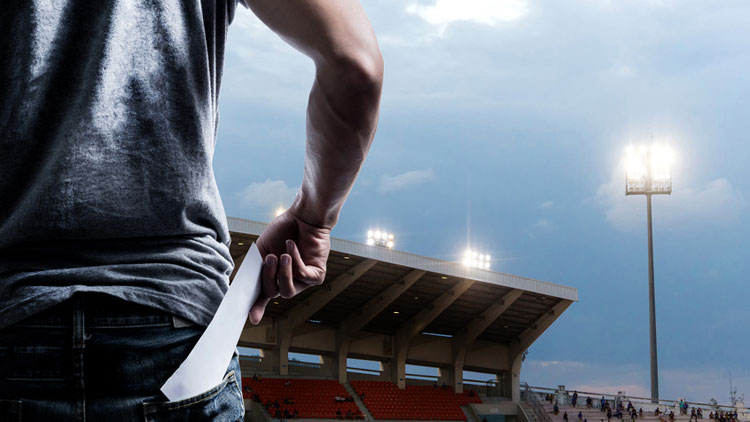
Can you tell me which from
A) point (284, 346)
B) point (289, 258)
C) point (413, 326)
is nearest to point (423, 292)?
point (413, 326)

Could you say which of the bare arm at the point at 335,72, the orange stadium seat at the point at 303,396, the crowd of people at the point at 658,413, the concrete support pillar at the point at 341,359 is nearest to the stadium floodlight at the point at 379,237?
the concrete support pillar at the point at 341,359

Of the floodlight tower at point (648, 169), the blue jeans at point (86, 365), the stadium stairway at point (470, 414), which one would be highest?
the floodlight tower at point (648, 169)

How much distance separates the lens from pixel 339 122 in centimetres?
125

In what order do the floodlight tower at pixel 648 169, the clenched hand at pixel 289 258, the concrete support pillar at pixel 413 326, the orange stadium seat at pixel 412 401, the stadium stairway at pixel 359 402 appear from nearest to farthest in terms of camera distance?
1. the clenched hand at pixel 289 258
2. the stadium stairway at pixel 359 402
3. the orange stadium seat at pixel 412 401
4. the concrete support pillar at pixel 413 326
5. the floodlight tower at pixel 648 169

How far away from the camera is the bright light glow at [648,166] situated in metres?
33.5

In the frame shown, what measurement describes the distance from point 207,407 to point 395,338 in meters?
29.5

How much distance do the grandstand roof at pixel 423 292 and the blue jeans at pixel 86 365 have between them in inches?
780

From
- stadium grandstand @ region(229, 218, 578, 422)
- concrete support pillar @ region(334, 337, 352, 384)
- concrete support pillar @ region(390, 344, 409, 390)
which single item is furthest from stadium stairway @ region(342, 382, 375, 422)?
concrete support pillar @ region(390, 344, 409, 390)

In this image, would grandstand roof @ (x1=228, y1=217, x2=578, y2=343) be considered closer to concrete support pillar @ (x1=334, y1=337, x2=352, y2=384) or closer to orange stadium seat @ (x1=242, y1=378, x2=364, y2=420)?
concrete support pillar @ (x1=334, y1=337, x2=352, y2=384)

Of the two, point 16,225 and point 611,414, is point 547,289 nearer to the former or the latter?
point 611,414

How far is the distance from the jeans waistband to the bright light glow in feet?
113

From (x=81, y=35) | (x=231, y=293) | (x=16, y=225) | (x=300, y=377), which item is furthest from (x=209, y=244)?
(x=300, y=377)

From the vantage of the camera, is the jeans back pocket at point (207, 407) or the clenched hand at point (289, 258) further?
the clenched hand at point (289, 258)

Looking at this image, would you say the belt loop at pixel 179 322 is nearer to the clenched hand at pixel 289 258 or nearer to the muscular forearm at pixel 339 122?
the clenched hand at pixel 289 258
